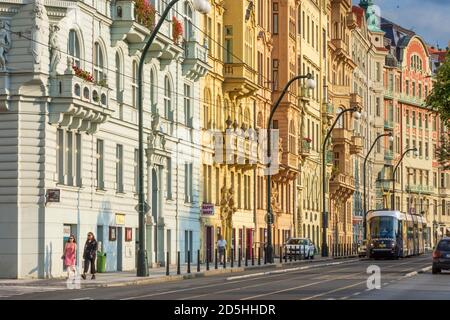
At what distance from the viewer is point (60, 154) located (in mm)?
49750

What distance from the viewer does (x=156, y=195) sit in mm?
62719

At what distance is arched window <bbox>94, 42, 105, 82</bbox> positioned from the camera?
53656mm

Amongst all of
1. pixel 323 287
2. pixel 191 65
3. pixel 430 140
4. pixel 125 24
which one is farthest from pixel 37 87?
pixel 430 140

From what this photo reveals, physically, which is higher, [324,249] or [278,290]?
[324,249]

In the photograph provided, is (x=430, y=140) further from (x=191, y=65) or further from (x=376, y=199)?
(x=191, y=65)

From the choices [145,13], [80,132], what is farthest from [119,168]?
[145,13]

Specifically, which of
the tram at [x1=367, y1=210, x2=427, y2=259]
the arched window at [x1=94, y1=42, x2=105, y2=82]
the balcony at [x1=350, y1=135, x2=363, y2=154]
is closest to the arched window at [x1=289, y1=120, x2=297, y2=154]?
the tram at [x1=367, y1=210, x2=427, y2=259]

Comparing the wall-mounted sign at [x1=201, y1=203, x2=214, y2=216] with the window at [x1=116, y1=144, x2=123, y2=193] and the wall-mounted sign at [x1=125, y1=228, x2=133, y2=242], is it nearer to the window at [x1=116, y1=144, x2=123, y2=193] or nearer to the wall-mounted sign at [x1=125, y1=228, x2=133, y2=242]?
the wall-mounted sign at [x1=125, y1=228, x2=133, y2=242]

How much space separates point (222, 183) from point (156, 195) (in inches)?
545

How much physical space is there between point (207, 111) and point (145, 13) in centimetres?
1600

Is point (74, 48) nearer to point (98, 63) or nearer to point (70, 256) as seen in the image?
point (98, 63)

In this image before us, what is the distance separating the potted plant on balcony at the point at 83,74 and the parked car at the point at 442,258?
52.8 feet

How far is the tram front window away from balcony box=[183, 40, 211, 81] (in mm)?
22702
